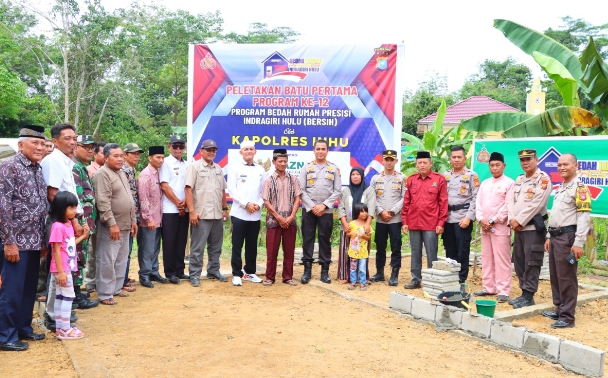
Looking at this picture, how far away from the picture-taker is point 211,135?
845cm

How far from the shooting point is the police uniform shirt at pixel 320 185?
7.05 metres

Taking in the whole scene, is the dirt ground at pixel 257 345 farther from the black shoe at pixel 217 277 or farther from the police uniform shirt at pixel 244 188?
the police uniform shirt at pixel 244 188

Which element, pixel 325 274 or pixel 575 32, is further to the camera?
pixel 575 32

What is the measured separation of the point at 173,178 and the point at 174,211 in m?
0.42

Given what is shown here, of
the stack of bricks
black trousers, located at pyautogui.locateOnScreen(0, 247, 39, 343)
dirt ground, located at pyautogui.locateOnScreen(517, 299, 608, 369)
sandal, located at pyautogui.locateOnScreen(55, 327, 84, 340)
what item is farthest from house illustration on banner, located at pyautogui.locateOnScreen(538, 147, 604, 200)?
black trousers, located at pyautogui.locateOnScreen(0, 247, 39, 343)

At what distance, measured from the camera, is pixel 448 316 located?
5148 millimetres

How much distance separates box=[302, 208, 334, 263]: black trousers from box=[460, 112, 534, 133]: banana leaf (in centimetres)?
347

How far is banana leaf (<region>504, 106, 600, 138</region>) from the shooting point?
317 inches

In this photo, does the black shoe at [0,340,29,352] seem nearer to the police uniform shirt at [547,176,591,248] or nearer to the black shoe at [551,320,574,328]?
the black shoe at [551,320,574,328]

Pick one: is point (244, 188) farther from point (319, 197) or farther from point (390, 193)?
point (390, 193)

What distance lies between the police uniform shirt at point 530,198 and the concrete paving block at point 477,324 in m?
1.52

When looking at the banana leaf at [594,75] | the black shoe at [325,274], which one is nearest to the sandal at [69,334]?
the black shoe at [325,274]

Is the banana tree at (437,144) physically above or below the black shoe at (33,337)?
above

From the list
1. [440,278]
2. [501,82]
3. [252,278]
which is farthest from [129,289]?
[501,82]
